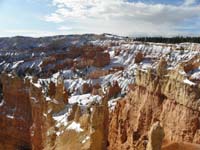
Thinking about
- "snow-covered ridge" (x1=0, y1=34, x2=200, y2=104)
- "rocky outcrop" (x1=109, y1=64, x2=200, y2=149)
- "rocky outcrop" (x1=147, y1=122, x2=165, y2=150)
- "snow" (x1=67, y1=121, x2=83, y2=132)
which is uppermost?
"rocky outcrop" (x1=147, y1=122, x2=165, y2=150)

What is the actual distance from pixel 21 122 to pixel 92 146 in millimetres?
22860

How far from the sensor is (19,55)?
136m

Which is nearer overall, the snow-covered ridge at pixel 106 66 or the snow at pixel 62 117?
the snow at pixel 62 117

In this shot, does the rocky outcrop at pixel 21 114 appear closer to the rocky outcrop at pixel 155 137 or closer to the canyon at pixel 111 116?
the canyon at pixel 111 116

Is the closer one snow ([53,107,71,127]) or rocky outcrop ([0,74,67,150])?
snow ([53,107,71,127])

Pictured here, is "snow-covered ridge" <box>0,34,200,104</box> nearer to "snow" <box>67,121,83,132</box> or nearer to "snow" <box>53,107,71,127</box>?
"snow" <box>53,107,71,127</box>

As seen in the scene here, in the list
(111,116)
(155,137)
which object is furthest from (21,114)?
(155,137)

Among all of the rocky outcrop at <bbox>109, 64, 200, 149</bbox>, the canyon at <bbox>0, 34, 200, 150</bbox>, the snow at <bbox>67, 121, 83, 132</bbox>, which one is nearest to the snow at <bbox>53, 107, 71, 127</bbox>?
the canyon at <bbox>0, 34, 200, 150</bbox>

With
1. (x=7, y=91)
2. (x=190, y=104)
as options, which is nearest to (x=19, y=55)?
(x=7, y=91)

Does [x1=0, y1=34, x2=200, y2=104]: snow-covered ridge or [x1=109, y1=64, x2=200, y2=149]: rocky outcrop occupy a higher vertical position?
[x1=109, y1=64, x2=200, y2=149]: rocky outcrop

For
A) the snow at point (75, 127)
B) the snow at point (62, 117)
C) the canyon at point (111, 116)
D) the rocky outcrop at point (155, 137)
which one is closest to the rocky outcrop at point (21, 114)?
the canyon at point (111, 116)

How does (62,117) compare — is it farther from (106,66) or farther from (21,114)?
(106,66)

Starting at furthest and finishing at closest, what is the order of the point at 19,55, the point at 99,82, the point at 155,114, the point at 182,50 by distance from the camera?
the point at 19,55 → the point at 182,50 → the point at 99,82 → the point at 155,114

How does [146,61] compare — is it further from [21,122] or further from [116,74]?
[21,122]
